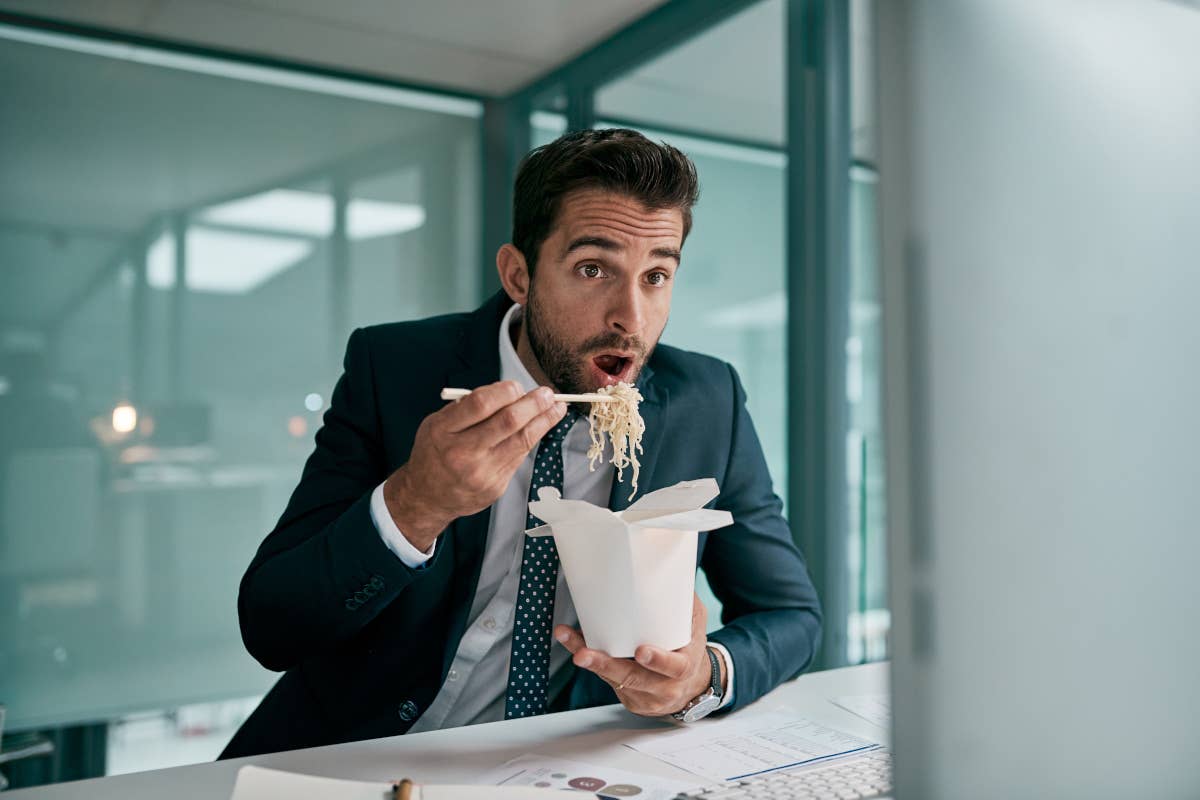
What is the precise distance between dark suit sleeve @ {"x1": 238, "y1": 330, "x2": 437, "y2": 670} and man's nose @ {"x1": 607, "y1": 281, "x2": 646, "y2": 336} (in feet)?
1.43

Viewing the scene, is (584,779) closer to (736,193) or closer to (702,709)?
(702,709)

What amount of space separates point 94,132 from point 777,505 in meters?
2.96

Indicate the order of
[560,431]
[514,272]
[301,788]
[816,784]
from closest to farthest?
[301,788], [816,784], [560,431], [514,272]

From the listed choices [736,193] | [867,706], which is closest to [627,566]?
[867,706]

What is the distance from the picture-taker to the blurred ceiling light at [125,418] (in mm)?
3287

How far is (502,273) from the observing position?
178 centimetres

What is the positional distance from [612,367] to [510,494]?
0.93 feet

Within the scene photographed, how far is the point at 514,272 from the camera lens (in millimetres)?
1763

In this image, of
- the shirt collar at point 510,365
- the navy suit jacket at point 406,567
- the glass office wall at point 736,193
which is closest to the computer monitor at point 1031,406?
the navy suit jacket at point 406,567

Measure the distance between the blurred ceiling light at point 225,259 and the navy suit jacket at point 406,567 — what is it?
212 cm

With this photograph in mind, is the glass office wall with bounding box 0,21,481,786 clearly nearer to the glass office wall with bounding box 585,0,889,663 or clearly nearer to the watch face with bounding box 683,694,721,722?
the glass office wall with bounding box 585,0,889,663

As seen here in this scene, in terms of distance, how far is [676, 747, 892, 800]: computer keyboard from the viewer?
35.0 inches

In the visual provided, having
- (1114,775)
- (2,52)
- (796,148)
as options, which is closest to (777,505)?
(1114,775)

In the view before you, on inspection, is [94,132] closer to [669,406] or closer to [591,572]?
[669,406]
